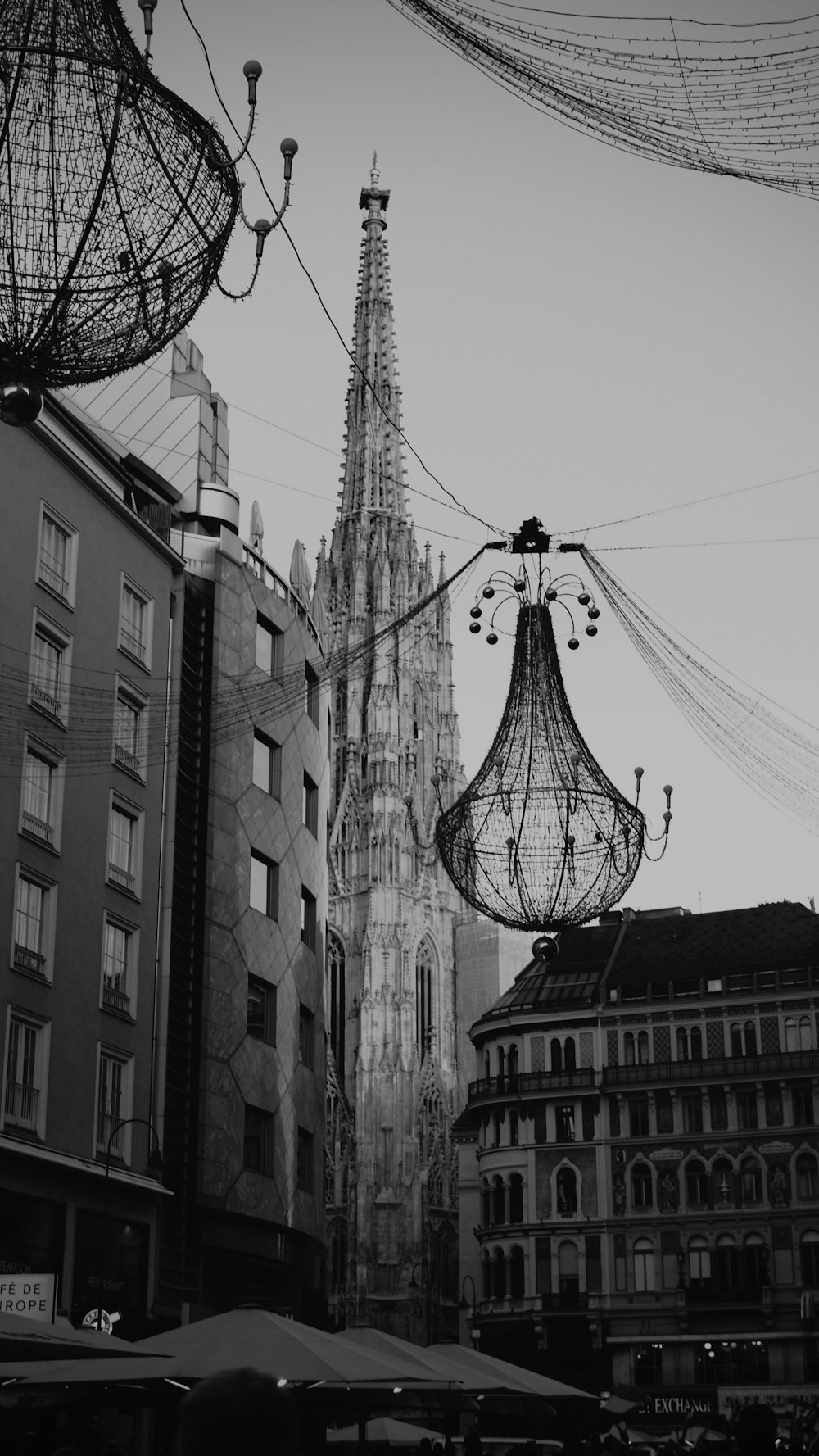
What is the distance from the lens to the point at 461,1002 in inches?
4567

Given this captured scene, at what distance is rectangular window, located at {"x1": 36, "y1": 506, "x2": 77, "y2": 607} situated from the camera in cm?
3297

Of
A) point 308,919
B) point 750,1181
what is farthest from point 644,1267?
point 308,919

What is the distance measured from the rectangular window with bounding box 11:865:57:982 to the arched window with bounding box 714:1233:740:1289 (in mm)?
34289

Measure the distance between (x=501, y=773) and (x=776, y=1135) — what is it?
140ft

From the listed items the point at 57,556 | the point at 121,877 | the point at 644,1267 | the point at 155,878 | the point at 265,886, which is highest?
the point at 57,556

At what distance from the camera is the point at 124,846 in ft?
118

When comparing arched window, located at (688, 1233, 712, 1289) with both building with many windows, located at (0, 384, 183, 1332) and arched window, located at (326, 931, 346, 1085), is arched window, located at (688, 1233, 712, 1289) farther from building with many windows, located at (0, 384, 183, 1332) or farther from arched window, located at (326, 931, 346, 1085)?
arched window, located at (326, 931, 346, 1085)

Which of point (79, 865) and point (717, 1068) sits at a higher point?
point (717, 1068)

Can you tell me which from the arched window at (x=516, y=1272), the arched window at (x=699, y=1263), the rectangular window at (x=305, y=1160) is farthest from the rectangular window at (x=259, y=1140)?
the arched window at (x=516, y=1272)

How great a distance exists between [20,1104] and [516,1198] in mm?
36631

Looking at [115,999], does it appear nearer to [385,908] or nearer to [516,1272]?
[516,1272]

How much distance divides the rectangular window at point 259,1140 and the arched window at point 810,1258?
81.6 ft

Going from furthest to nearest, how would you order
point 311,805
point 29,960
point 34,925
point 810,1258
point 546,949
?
point 810,1258, point 311,805, point 34,925, point 29,960, point 546,949

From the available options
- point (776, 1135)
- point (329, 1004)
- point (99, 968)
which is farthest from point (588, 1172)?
point (329, 1004)
